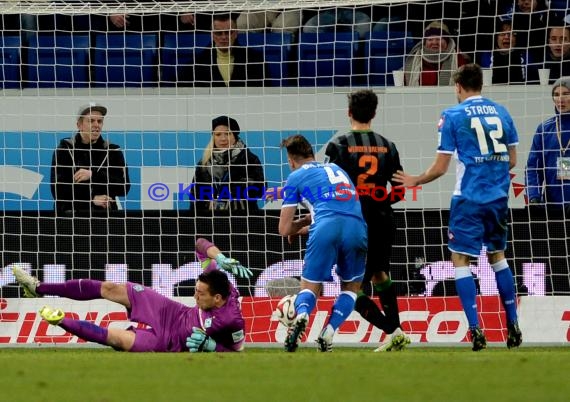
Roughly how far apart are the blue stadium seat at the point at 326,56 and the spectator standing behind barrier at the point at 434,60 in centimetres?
80

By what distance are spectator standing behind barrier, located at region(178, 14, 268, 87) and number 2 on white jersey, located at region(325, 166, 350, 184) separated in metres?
4.57

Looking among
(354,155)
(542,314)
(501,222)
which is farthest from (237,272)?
(542,314)

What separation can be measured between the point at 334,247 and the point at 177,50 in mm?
5655

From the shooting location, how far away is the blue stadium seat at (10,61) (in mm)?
15438

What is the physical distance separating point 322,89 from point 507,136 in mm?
4643

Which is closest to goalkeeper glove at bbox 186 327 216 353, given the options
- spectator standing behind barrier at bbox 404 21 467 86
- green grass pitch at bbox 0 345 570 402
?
green grass pitch at bbox 0 345 570 402

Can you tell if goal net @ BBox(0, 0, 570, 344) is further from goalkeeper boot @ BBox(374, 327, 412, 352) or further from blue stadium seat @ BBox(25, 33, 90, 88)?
goalkeeper boot @ BBox(374, 327, 412, 352)

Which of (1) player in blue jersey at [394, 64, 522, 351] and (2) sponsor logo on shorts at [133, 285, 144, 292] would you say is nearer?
(1) player in blue jersey at [394, 64, 522, 351]

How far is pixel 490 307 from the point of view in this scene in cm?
1344

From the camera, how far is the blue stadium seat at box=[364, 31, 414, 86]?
1538 cm

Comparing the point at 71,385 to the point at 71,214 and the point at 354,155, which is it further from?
the point at 71,214

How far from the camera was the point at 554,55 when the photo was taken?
1467cm

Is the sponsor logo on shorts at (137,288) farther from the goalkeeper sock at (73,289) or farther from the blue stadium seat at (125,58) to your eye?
the blue stadium seat at (125,58)

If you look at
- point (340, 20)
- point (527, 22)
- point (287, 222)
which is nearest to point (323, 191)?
point (287, 222)
